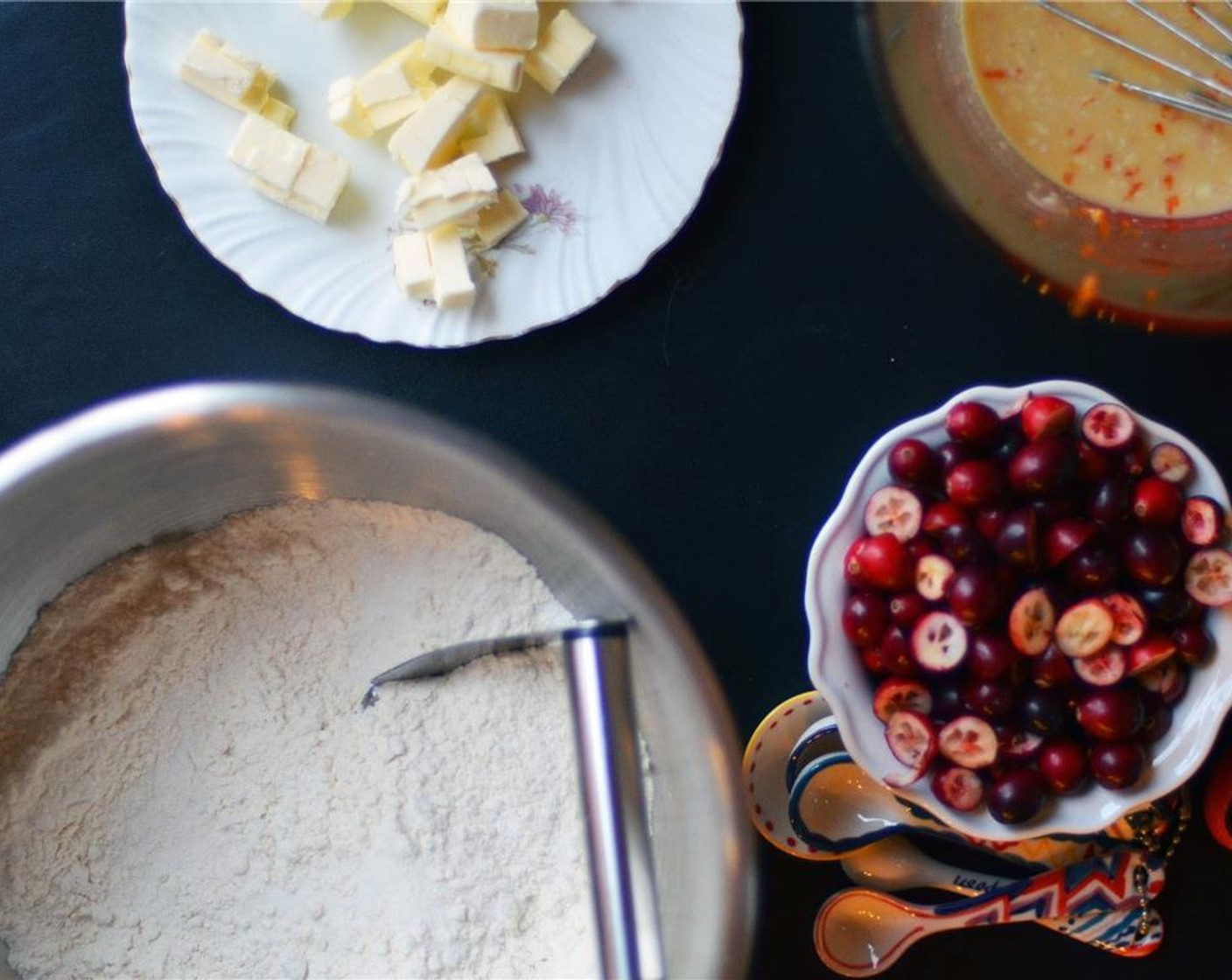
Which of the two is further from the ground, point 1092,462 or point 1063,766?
point 1092,462

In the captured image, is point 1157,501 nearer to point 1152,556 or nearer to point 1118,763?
point 1152,556

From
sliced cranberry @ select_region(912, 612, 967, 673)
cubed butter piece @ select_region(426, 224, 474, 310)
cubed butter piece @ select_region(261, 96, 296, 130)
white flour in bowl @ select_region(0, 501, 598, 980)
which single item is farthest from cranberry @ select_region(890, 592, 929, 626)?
cubed butter piece @ select_region(261, 96, 296, 130)

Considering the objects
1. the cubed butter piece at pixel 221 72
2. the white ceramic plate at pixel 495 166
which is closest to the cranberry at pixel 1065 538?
the white ceramic plate at pixel 495 166

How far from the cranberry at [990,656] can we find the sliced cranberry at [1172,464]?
0.55 ft

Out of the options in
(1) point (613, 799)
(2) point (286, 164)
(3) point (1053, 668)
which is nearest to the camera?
(1) point (613, 799)

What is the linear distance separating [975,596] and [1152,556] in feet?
0.43

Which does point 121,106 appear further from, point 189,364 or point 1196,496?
point 1196,496

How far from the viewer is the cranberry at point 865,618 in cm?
85

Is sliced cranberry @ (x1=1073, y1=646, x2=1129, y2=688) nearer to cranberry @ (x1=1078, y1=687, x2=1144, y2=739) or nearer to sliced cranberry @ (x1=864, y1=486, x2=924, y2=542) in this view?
cranberry @ (x1=1078, y1=687, x2=1144, y2=739)

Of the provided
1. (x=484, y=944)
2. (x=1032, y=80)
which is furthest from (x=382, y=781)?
(x=1032, y=80)

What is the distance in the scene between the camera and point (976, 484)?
0.84 m

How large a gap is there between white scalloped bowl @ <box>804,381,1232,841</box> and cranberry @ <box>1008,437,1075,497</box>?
43 mm

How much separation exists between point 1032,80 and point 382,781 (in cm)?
82

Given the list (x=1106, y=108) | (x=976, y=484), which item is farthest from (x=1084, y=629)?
(x=1106, y=108)
